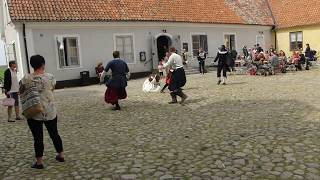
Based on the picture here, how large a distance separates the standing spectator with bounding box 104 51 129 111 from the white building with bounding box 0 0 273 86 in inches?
387

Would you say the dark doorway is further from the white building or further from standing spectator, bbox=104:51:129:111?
standing spectator, bbox=104:51:129:111

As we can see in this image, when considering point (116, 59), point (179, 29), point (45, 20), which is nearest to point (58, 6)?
point (45, 20)

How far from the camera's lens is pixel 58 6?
2072cm

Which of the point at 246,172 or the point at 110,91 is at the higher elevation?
the point at 110,91

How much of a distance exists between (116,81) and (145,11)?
523 inches

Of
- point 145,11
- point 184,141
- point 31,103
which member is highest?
point 145,11

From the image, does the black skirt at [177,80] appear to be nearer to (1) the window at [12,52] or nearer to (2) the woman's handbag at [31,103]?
(2) the woman's handbag at [31,103]

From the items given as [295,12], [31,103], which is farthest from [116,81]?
[295,12]

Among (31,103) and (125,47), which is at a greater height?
(125,47)

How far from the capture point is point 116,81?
1097cm

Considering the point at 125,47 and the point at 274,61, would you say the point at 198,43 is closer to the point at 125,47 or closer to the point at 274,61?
the point at 125,47

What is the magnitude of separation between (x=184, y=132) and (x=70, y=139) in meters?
2.28

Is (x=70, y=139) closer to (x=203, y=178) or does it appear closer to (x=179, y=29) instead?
(x=203, y=178)

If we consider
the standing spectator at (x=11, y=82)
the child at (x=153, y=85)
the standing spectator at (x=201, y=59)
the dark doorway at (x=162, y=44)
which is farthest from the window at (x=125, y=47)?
the standing spectator at (x=11, y=82)
